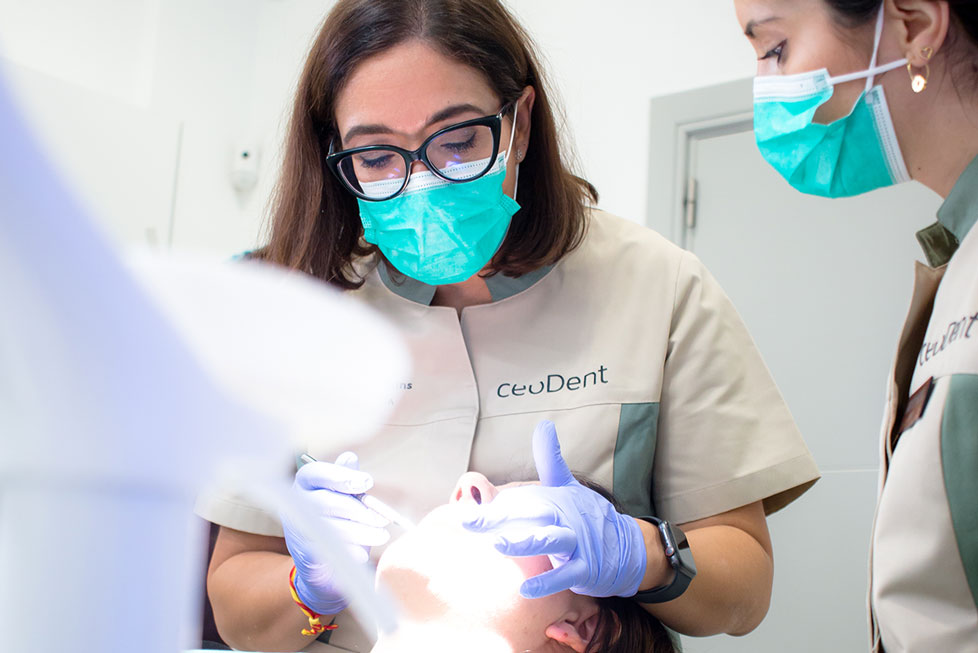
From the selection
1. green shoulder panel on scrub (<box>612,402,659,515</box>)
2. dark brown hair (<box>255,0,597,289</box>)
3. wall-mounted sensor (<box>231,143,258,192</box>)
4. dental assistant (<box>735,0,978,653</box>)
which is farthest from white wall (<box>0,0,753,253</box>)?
green shoulder panel on scrub (<box>612,402,659,515</box>)

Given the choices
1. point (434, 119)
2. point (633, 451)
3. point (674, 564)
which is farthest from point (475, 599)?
point (434, 119)

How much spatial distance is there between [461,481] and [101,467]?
97 centimetres

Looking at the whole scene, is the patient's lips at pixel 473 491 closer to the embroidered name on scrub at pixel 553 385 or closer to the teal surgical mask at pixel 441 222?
the embroidered name on scrub at pixel 553 385

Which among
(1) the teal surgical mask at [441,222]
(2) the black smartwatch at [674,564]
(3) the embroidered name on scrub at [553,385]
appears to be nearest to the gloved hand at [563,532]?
(2) the black smartwatch at [674,564]

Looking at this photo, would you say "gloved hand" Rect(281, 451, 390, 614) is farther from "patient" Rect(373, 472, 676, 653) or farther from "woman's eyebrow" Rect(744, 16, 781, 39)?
"woman's eyebrow" Rect(744, 16, 781, 39)

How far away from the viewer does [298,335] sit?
0.43m

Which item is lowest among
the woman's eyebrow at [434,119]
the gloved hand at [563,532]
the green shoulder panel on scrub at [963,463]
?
the gloved hand at [563,532]

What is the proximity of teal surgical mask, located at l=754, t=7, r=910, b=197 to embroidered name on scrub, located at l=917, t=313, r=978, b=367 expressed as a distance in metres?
0.27

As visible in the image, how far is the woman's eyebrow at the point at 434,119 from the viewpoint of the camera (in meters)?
1.39

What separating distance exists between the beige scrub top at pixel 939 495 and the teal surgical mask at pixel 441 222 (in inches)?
26.7

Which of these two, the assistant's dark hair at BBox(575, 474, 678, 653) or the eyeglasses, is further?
the eyeglasses

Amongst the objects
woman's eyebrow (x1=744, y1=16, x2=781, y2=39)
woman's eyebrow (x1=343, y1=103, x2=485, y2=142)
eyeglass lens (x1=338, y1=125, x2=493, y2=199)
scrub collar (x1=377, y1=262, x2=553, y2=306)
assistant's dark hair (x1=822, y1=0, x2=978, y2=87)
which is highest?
woman's eyebrow (x1=744, y1=16, x2=781, y2=39)

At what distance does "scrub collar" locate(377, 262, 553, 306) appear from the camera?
1.58 metres

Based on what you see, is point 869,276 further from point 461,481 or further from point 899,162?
point 461,481
